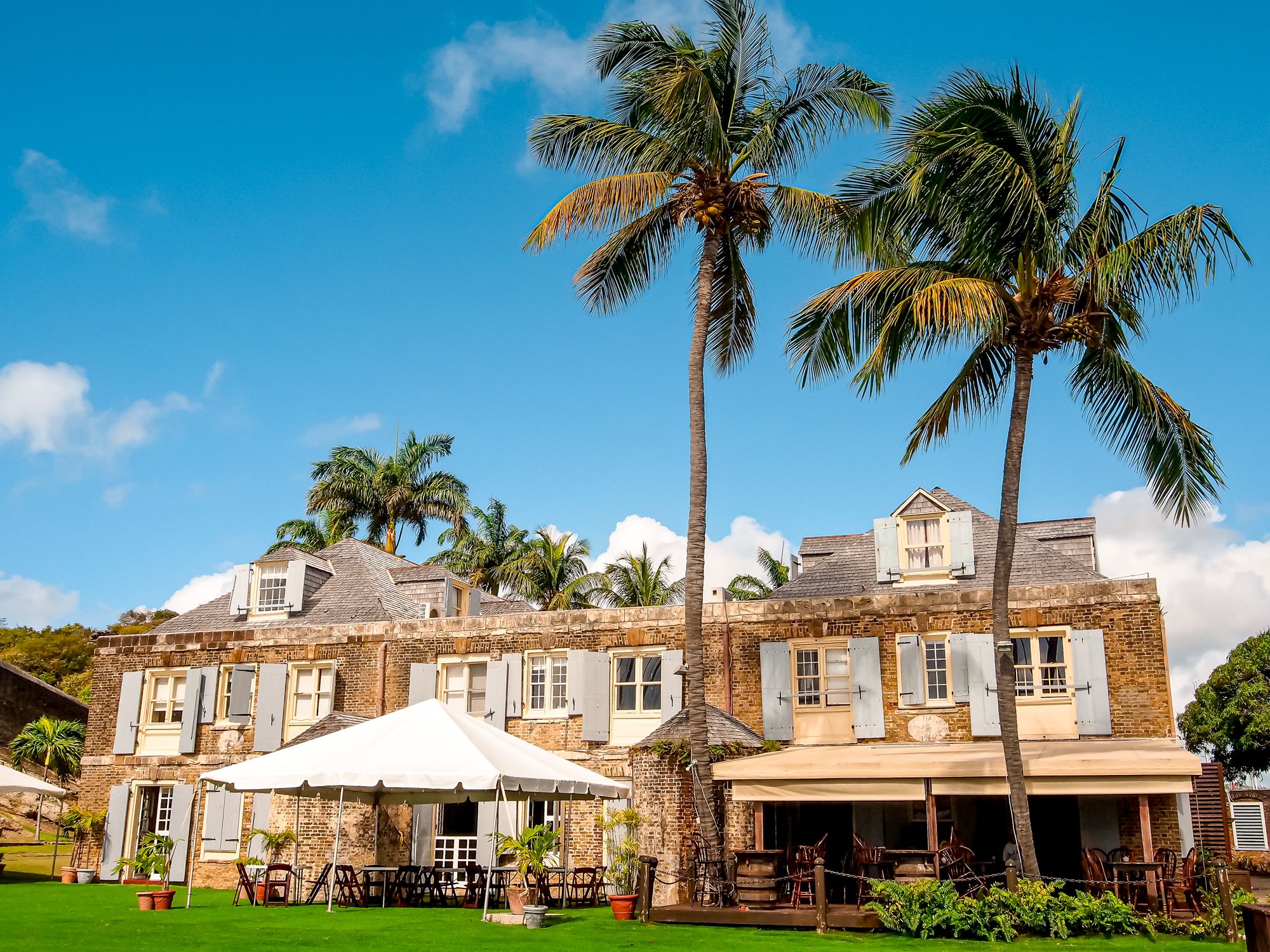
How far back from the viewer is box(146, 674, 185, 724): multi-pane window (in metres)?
24.1

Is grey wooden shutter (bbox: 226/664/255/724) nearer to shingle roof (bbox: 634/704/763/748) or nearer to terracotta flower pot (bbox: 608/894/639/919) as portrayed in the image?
shingle roof (bbox: 634/704/763/748)

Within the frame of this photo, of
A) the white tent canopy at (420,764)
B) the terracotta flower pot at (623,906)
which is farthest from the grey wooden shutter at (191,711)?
the terracotta flower pot at (623,906)

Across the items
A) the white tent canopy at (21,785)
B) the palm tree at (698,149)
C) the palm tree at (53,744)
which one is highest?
the palm tree at (698,149)

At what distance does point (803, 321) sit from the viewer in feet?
54.6

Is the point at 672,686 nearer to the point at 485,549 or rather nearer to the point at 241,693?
the point at 241,693

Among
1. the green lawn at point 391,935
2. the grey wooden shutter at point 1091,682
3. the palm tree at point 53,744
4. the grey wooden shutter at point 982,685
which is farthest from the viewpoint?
the palm tree at point 53,744

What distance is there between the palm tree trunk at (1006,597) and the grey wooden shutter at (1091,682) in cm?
345

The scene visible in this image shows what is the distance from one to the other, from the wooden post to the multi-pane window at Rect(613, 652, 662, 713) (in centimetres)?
747

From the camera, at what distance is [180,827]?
2252 cm

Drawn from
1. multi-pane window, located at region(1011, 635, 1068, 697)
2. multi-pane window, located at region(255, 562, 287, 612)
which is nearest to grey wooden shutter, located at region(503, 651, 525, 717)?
multi-pane window, located at region(255, 562, 287, 612)

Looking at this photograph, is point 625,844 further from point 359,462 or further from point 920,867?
point 359,462

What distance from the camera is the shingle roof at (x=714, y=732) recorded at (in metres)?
18.7

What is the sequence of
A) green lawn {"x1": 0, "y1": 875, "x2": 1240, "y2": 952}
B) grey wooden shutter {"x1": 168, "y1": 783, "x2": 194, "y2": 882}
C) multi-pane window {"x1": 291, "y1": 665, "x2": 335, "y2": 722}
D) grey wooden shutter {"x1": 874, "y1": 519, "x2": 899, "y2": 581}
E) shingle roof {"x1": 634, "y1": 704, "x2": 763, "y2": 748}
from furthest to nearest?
multi-pane window {"x1": 291, "y1": 665, "x2": 335, "y2": 722} < grey wooden shutter {"x1": 168, "y1": 783, "x2": 194, "y2": 882} < grey wooden shutter {"x1": 874, "y1": 519, "x2": 899, "y2": 581} < shingle roof {"x1": 634, "y1": 704, "x2": 763, "y2": 748} < green lawn {"x1": 0, "y1": 875, "x2": 1240, "y2": 952}

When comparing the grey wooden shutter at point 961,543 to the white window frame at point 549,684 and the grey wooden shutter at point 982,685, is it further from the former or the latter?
the white window frame at point 549,684
